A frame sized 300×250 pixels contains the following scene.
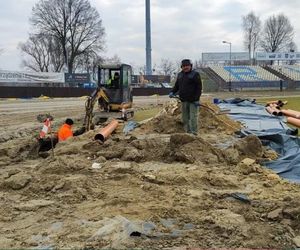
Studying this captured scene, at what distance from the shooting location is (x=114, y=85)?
2116cm

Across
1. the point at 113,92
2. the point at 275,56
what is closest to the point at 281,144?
the point at 113,92

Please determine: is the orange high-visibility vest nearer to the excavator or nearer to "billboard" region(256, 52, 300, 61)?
the excavator

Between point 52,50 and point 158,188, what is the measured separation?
81329 mm

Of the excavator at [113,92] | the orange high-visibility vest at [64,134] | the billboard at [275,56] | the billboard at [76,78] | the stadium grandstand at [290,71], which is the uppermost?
the billboard at [275,56]

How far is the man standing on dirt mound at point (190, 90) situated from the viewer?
1201 cm

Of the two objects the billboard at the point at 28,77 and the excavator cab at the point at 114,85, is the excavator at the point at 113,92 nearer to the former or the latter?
the excavator cab at the point at 114,85

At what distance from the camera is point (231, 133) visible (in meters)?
13.4

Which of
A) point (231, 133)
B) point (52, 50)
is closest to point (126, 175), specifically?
point (231, 133)

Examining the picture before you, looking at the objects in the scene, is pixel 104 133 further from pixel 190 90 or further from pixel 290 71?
pixel 290 71

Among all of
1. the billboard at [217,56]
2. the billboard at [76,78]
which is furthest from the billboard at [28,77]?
the billboard at [217,56]

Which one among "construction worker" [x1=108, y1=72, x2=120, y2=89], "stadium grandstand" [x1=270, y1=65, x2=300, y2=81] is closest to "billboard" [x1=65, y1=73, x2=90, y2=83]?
"construction worker" [x1=108, y1=72, x2=120, y2=89]

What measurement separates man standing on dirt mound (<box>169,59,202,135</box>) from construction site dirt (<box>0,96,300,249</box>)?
2.00 metres

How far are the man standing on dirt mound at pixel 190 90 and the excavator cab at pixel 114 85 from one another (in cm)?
869

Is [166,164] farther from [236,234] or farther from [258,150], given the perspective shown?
[236,234]
